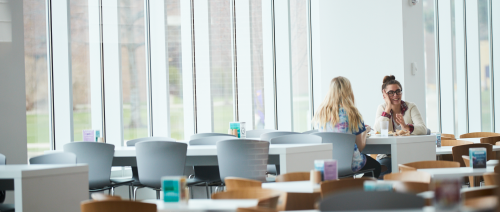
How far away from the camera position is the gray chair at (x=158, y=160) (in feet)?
13.7

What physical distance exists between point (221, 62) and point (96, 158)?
3.25 metres

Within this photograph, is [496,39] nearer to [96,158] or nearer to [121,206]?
[96,158]

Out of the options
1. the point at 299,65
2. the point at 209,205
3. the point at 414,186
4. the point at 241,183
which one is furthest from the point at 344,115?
the point at 299,65

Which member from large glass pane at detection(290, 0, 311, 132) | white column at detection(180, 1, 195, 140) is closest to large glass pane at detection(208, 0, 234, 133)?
white column at detection(180, 1, 195, 140)

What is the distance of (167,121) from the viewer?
6.93 m

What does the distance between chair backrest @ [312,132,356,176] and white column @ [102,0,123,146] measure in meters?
3.01

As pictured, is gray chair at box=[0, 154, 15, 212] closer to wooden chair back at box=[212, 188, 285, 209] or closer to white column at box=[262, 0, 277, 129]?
wooden chair back at box=[212, 188, 285, 209]

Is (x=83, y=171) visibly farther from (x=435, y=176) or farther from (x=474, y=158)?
(x=474, y=158)

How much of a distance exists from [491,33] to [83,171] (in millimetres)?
8439

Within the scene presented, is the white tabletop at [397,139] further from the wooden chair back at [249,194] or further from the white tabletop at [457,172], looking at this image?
the wooden chair back at [249,194]

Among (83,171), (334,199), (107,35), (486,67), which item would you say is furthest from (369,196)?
(486,67)

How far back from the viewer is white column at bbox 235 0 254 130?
24.8ft

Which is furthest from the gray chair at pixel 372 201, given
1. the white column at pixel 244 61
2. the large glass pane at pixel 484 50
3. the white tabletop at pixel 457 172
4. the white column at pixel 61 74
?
the large glass pane at pixel 484 50

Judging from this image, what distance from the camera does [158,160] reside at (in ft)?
13.9
